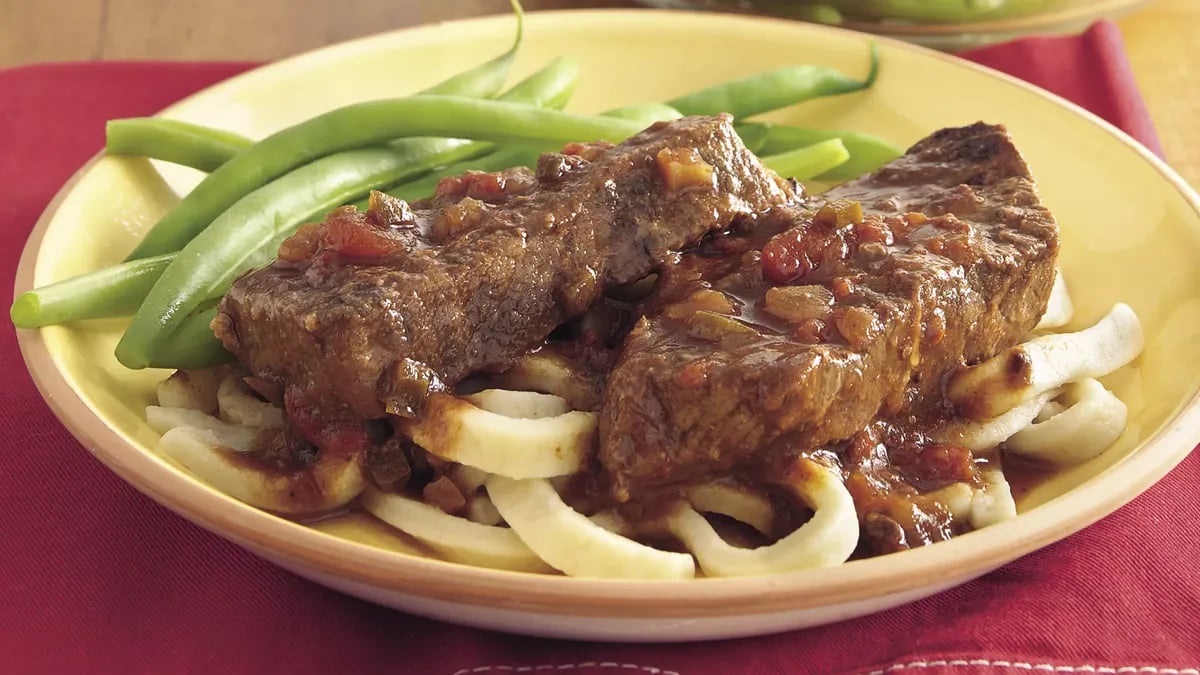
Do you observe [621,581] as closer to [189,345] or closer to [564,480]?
[564,480]

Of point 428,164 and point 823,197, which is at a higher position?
point 823,197

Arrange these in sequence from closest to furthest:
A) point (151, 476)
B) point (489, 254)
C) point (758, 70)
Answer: point (151, 476) < point (489, 254) < point (758, 70)

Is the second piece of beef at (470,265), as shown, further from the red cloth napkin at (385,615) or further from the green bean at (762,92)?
the green bean at (762,92)

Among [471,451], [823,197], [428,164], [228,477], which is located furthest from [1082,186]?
[228,477]

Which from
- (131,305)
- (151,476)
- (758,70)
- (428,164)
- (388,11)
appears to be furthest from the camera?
(388,11)

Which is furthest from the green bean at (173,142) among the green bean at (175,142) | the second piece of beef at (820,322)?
the second piece of beef at (820,322)

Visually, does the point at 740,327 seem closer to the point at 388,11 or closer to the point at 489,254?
the point at 489,254
